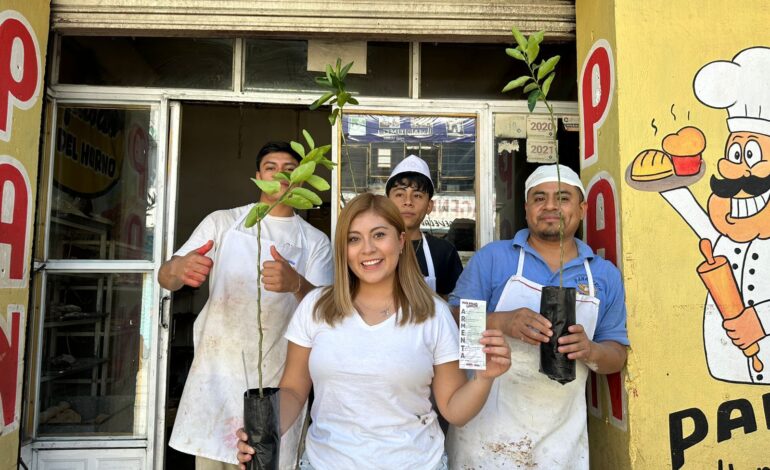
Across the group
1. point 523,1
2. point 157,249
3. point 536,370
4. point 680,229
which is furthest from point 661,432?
point 157,249

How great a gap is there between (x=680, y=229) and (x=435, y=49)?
174 centimetres

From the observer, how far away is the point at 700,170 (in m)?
2.46

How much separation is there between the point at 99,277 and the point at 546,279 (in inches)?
96.0

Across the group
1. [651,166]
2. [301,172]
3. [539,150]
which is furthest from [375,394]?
[539,150]

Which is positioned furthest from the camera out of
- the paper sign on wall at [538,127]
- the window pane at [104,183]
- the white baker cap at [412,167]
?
the paper sign on wall at [538,127]

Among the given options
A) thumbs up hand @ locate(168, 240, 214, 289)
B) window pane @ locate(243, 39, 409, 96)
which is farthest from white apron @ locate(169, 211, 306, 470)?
window pane @ locate(243, 39, 409, 96)

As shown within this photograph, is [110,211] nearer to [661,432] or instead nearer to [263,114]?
[661,432]

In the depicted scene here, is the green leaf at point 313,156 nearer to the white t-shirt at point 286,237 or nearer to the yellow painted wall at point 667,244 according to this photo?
Answer: the white t-shirt at point 286,237

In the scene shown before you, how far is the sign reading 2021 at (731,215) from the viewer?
7.76 feet

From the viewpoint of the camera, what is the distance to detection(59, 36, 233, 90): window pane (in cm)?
322

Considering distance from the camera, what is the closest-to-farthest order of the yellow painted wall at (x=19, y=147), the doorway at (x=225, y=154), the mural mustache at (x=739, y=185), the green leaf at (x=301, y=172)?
the green leaf at (x=301, y=172) → the mural mustache at (x=739, y=185) → the yellow painted wall at (x=19, y=147) → the doorway at (x=225, y=154)

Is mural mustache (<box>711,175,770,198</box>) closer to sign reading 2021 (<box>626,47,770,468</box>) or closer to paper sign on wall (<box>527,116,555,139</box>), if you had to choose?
sign reading 2021 (<box>626,47,770,468</box>)

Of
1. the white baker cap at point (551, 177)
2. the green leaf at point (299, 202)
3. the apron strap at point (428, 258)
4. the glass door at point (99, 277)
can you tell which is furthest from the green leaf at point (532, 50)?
the glass door at point (99, 277)

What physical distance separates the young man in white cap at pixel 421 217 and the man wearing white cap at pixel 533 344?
15.1 inches
